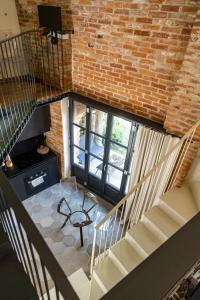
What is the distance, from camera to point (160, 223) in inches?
112

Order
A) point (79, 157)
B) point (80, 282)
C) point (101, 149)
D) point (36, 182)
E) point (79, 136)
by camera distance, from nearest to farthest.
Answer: point (80, 282), point (101, 149), point (79, 136), point (36, 182), point (79, 157)

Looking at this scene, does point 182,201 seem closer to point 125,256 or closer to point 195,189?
point 195,189

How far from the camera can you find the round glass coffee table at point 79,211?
4.15m

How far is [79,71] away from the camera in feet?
13.6

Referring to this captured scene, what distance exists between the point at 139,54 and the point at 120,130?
4.61 ft

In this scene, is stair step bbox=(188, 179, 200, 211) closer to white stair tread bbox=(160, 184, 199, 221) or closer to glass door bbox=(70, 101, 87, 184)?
white stair tread bbox=(160, 184, 199, 221)

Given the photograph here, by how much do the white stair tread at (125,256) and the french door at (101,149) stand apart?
5.19 feet

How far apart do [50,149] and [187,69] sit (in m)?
3.78

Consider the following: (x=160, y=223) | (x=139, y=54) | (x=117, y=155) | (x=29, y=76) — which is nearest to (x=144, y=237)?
(x=160, y=223)

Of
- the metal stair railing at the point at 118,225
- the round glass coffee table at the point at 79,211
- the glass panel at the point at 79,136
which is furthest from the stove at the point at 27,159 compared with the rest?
the metal stair railing at the point at 118,225

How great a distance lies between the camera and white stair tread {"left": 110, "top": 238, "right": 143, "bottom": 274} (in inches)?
109

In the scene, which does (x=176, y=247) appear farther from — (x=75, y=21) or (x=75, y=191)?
(x=75, y=191)

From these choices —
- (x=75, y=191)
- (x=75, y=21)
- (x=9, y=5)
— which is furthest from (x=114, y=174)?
(x=9, y=5)

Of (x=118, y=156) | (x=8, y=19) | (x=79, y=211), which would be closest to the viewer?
(x=8, y=19)
